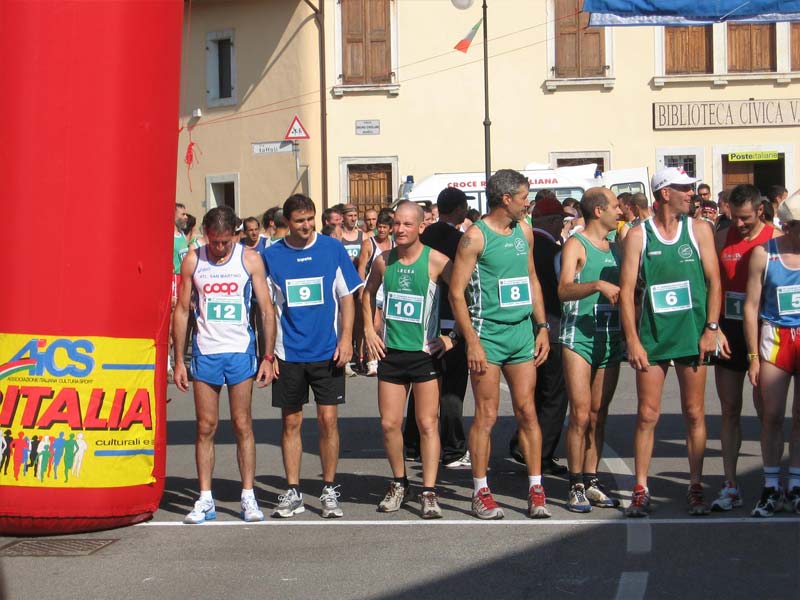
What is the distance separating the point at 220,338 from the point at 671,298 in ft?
8.92

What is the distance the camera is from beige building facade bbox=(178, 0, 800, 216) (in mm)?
26656

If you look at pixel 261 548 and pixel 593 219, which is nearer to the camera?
pixel 261 548

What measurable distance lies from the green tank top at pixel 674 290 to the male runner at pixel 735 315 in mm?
387

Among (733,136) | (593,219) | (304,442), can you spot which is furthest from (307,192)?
(593,219)

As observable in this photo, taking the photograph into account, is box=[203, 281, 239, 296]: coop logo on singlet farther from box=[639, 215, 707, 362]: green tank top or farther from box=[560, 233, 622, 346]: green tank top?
box=[639, 215, 707, 362]: green tank top

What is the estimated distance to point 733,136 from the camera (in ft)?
87.7

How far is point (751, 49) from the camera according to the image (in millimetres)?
26625

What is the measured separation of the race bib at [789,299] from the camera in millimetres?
7520

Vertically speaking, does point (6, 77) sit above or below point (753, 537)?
above

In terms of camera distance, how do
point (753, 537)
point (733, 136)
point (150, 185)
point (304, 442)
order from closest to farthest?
1. point (753, 537)
2. point (150, 185)
3. point (304, 442)
4. point (733, 136)

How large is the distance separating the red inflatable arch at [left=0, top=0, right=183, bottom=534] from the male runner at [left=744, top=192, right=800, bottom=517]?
3.59 metres

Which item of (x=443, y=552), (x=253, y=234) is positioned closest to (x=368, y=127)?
(x=253, y=234)

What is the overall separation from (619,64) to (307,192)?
7.07m

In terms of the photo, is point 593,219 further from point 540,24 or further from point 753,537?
point 540,24
